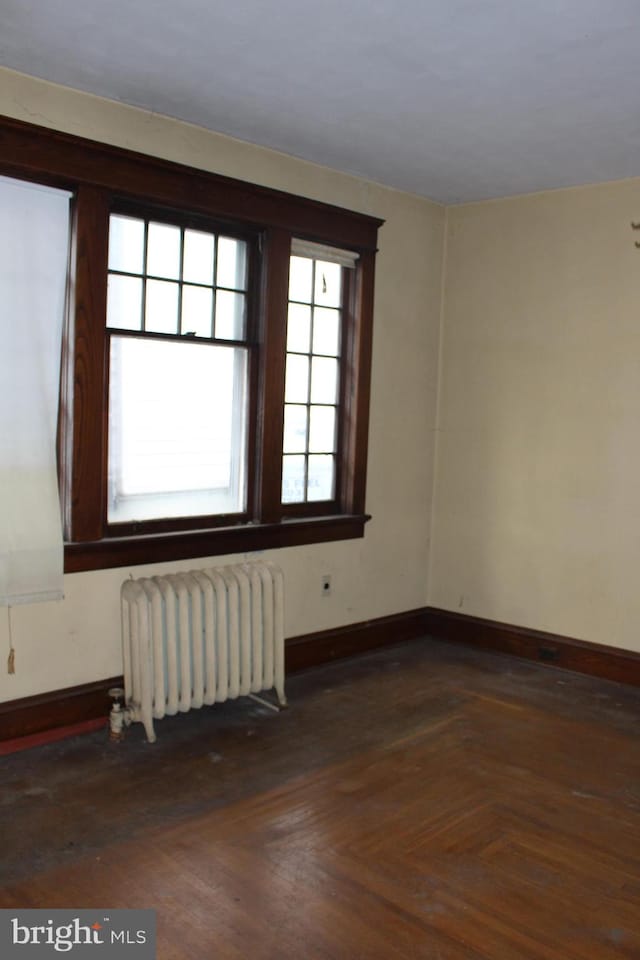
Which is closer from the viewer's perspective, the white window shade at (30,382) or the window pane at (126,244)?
the white window shade at (30,382)

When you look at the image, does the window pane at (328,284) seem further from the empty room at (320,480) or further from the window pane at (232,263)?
the window pane at (232,263)

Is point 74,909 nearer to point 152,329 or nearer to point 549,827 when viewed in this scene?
point 549,827

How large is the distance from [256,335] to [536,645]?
2668 millimetres

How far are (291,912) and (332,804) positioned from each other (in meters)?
0.76

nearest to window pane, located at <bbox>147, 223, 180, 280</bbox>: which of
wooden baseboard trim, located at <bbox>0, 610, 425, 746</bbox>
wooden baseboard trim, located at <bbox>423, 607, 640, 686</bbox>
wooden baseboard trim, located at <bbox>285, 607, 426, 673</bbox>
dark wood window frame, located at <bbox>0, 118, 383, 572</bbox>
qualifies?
dark wood window frame, located at <bbox>0, 118, 383, 572</bbox>

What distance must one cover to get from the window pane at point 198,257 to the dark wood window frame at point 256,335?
0.38 feet

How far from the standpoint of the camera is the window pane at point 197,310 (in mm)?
4527

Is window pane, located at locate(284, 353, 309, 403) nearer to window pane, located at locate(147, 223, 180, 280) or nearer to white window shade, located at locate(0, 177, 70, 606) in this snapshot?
window pane, located at locate(147, 223, 180, 280)

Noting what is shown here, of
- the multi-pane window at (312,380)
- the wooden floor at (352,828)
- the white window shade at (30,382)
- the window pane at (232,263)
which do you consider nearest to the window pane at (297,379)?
the multi-pane window at (312,380)

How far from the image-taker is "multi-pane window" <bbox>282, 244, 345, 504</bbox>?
5.18 meters

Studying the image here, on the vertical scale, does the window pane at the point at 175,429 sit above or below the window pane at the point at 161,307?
below

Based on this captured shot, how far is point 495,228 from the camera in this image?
18.9 ft

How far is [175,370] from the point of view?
453 centimetres

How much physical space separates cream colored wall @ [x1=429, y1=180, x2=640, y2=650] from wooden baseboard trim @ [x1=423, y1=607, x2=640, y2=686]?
0.06 m
